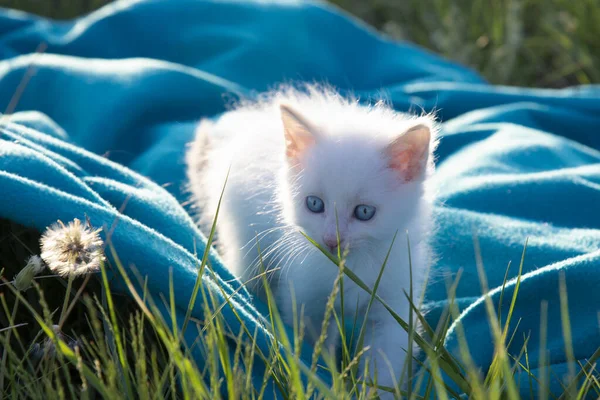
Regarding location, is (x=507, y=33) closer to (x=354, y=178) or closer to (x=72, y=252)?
(x=354, y=178)

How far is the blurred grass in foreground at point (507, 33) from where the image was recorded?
4.56m

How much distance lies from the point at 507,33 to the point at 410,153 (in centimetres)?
338

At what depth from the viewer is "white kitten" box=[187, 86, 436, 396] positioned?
1.67m

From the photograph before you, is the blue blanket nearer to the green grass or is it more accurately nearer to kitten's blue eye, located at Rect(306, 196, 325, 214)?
the green grass

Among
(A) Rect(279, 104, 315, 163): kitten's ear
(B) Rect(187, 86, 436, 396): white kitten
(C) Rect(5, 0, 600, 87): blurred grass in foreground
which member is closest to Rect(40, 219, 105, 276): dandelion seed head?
(B) Rect(187, 86, 436, 396): white kitten

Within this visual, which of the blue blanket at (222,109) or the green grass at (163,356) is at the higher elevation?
the blue blanket at (222,109)

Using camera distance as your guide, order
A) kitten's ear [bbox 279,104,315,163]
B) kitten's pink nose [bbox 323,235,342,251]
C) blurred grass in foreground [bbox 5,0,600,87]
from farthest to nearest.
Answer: blurred grass in foreground [bbox 5,0,600,87] → kitten's ear [bbox 279,104,315,163] → kitten's pink nose [bbox 323,235,342,251]

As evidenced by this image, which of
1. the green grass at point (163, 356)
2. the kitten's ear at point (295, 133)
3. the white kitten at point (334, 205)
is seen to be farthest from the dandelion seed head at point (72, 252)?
the kitten's ear at point (295, 133)

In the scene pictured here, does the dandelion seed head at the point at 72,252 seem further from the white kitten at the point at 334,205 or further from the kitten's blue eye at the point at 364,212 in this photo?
the kitten's blue eye at the point at 364,212

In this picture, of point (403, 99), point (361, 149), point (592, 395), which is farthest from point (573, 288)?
point (403, 99)

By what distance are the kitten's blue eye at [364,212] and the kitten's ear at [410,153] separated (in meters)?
0.13

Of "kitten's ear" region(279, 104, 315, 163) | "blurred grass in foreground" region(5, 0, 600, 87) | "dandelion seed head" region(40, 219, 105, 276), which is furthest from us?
"blurred grass in foreground" region(5, 0, 600, 87)

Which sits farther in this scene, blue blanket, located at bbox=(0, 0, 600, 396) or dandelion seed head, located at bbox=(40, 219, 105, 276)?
blue blanket, located at bbox=(0, 0, 600, 396)

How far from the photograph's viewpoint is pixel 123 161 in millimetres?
2896
